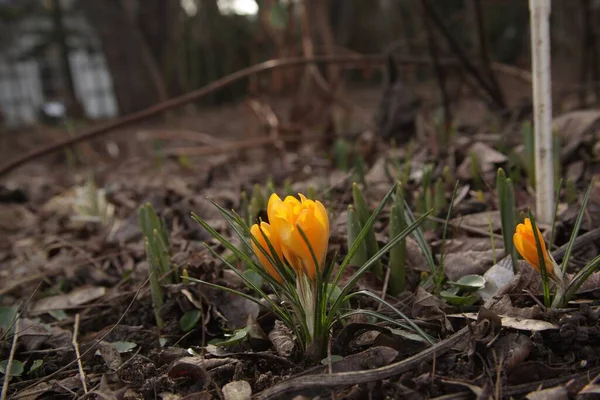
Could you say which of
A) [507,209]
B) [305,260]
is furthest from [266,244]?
[507,209]

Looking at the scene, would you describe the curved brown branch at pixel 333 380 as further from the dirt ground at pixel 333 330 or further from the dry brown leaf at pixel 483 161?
the dry brown leaf at pixel 483 161

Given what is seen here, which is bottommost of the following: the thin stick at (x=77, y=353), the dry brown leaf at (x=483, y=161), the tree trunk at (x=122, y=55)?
the thin stick at (x=77, y=353)

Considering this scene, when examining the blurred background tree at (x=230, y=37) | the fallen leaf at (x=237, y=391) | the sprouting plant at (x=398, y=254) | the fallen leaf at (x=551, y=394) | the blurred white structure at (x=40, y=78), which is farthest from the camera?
the blurred white structure at (x=40, y=78)

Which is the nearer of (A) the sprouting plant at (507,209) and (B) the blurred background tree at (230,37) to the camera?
(A) the sprouting plant at (507,209)

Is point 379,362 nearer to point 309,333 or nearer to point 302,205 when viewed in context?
point 309,333

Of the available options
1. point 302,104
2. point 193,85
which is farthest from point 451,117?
point 193,85

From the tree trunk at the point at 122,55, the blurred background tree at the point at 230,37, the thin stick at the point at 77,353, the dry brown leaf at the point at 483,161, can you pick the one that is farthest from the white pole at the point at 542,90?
the tree trunk at the point at 122,55
